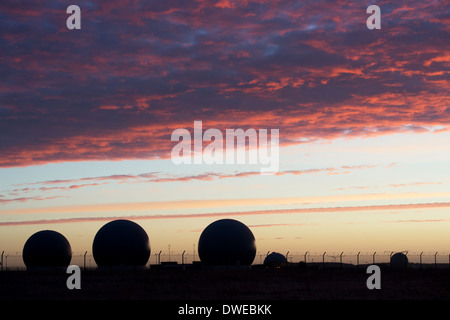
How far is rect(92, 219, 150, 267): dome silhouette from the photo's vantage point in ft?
212

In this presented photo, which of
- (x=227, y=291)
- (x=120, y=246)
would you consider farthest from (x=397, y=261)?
(x=227, y=291)

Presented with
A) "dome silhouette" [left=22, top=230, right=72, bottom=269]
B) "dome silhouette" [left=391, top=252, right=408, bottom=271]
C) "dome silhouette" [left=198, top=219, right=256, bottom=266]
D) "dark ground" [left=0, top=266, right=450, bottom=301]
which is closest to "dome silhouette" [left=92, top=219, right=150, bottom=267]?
"dome silhouette" [left=22, top=230, right=72, bottom=269]

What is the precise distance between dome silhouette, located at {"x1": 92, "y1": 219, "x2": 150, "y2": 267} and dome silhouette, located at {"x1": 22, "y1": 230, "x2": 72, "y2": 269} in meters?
5.82

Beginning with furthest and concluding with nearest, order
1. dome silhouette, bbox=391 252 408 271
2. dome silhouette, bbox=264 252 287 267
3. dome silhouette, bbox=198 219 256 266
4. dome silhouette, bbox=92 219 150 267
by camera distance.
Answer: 1. dome silhouette, bbox=264 252 287 267
2. dome silhouette, bbox=391 252 408 271
3. dome silhouette, bbox=198 219 256 266
4. dome silhouette, bbox=92 219 150 267

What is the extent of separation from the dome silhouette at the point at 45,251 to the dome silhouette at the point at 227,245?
1723 centimetres

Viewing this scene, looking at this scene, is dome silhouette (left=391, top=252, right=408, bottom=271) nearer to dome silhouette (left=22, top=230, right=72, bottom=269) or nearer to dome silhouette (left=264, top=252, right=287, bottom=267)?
dome silhouette (left=264, top=252, right=287, bottom=267)

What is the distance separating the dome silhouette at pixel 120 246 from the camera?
212 feet

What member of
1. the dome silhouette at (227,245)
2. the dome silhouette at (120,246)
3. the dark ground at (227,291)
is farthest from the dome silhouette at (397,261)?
the dome silhouette at (120,246)

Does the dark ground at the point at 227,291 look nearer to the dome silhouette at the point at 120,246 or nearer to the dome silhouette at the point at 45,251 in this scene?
the dome silhouette at the point at 120,246
